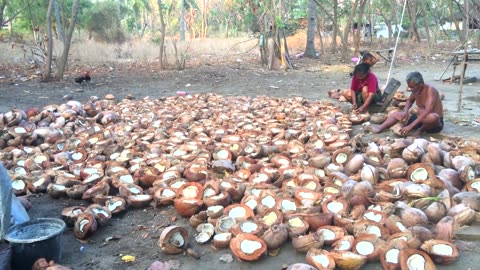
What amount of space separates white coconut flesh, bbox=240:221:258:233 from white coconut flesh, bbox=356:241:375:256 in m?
0.61

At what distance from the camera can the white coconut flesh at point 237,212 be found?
2.82m

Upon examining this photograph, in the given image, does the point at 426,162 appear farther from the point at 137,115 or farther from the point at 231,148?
the point at 137,115

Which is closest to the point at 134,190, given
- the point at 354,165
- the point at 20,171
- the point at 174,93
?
the point at 20,171

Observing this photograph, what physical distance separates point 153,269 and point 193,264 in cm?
24

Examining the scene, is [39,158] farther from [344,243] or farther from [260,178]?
[344,243]

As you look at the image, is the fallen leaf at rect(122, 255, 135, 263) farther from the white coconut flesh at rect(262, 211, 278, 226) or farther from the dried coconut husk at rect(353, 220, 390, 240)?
the dried coconut husk at rect(353, 220, 390, 240)

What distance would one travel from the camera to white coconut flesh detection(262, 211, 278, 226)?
8.97 feet

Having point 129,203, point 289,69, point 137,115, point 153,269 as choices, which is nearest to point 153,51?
point 289,69

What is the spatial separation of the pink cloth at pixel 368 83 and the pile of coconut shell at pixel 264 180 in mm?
578

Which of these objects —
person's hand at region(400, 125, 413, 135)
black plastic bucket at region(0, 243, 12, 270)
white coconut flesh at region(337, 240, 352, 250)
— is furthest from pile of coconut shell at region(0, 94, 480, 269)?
black plastic bucket at region(0, 243, 12, 270)

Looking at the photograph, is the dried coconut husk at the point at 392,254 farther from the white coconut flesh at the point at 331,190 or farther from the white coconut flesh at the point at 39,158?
the white coconut flesh at the point at 39,158

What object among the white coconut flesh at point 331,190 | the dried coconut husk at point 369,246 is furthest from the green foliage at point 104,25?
the dried coconut husk at point 369,246

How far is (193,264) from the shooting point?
2477 mm

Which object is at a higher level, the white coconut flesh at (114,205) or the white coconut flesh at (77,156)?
the white coconut flesh at (77,156)
